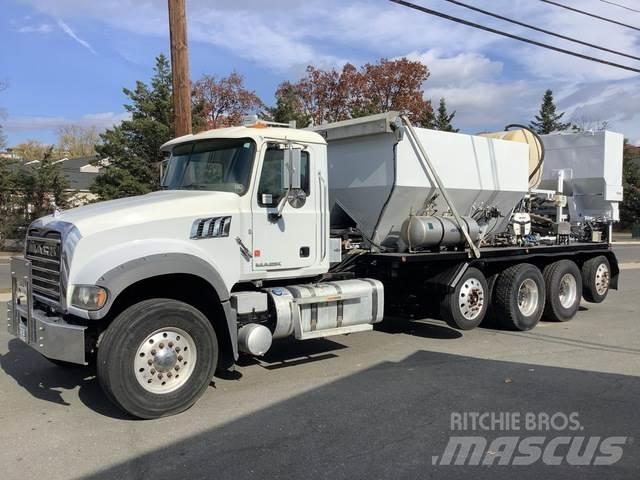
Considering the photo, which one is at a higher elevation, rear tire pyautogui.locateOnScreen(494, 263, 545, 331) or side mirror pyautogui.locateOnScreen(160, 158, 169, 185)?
side mirror pyautogui.locateOnScreen(160, 158, 169, 185)

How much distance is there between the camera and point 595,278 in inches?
440

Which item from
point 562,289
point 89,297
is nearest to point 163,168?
point 89,297

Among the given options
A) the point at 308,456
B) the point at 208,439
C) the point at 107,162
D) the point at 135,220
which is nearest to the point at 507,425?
the point at 308,456

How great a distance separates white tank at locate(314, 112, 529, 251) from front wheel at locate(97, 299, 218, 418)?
134 inches

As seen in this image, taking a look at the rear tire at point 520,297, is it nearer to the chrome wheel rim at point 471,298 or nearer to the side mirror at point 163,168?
the chrome wheel rim at point 471,298

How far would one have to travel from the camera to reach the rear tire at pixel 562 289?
33.0 feet

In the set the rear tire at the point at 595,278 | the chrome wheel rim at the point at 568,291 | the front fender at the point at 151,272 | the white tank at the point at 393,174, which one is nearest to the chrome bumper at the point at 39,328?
the front fender at the point at 151,272

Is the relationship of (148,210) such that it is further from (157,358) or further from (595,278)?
(595,278)

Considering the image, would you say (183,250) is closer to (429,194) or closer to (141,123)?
(429,194)

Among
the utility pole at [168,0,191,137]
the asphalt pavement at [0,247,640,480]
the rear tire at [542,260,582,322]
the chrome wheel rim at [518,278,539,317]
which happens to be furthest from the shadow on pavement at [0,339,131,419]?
the rear tire at [542,260,582,322]

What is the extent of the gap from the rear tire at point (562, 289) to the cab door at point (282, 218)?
501cm

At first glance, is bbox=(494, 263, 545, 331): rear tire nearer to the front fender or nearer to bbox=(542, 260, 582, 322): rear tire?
bbox=(542, 260, 582, 322): rear tire

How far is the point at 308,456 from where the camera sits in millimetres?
4438

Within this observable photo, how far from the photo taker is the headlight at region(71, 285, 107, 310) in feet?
16.5
